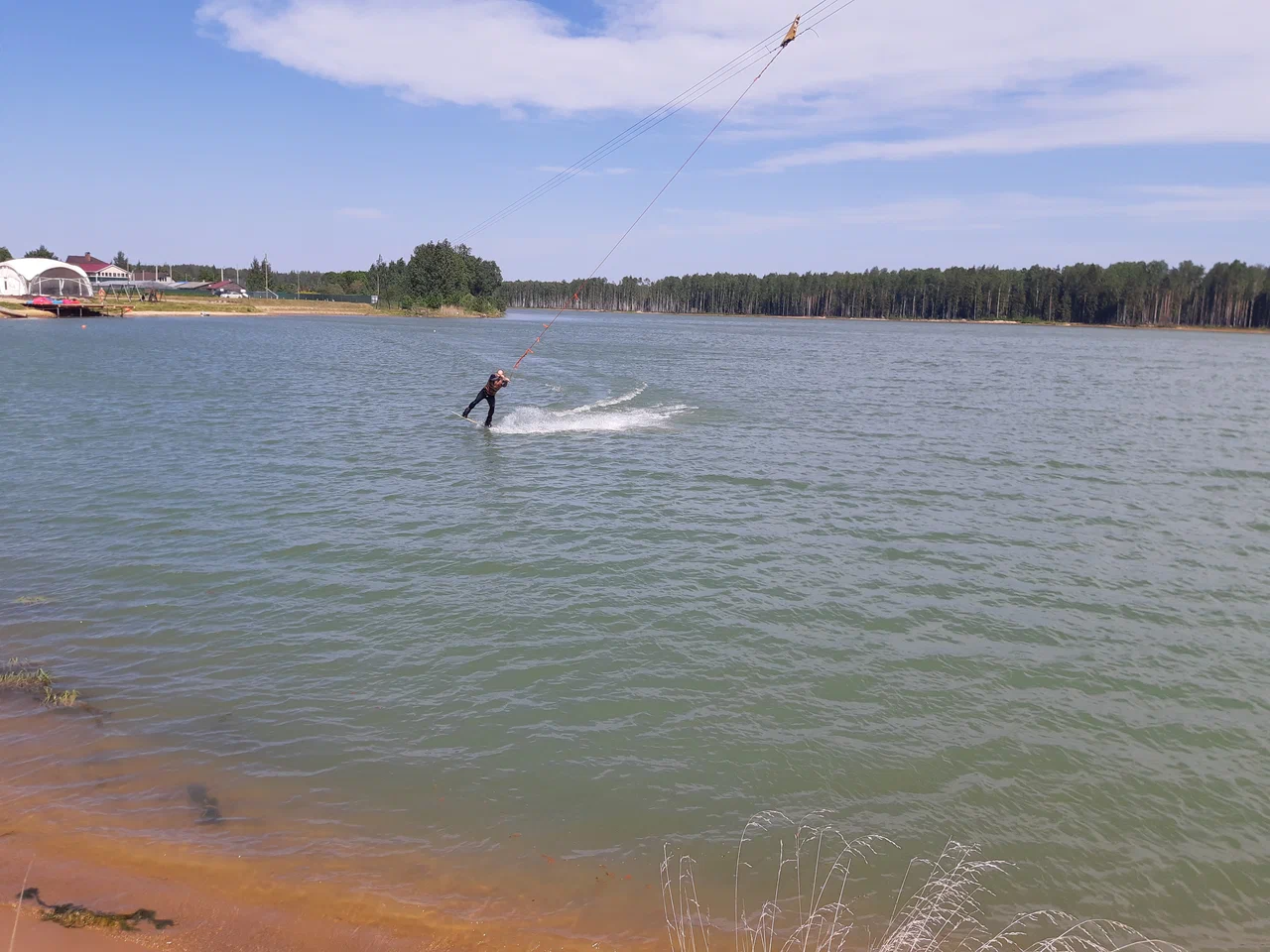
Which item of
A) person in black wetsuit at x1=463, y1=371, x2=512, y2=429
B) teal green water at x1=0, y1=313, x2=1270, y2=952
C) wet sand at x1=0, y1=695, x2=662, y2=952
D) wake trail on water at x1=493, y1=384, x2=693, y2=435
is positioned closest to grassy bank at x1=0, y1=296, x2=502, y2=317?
wake trail on water at x1=493, y1=384, x2=693, y2=435

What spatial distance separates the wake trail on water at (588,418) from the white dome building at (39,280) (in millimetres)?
95372

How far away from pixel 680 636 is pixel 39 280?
121 m

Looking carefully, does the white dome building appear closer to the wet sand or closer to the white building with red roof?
the white building with red roof

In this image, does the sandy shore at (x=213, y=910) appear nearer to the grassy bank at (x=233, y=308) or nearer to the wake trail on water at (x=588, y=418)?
the wake trail on water at (x=588, y=418)

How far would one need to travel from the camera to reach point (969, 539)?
1752 centimetres

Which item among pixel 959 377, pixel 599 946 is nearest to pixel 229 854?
pixel 599 946

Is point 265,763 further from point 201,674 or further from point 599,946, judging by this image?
point 599,946

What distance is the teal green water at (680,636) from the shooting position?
8.24 metres

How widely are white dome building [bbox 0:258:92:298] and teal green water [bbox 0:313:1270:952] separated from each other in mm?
94089

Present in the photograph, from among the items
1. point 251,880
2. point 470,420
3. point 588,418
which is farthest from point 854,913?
point 588,418

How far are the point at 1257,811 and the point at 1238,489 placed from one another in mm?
18661

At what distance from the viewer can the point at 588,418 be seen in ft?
110

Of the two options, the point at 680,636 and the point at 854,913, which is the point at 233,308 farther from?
the point at 854,913

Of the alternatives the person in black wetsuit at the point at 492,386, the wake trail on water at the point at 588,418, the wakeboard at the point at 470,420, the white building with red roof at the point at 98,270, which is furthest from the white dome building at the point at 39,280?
the person in black wetsuit at the point at 492,386
